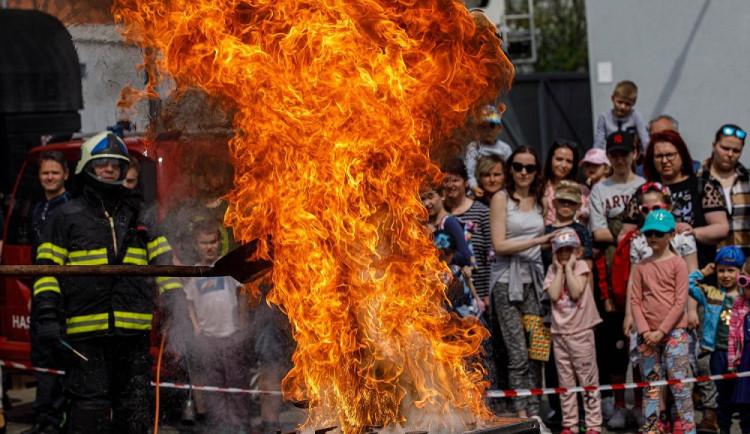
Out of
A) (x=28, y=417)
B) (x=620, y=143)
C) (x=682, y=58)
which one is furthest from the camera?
(x=682, y=58)

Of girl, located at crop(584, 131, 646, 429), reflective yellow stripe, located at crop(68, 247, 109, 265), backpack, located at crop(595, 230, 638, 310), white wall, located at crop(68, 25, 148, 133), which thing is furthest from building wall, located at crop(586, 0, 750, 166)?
white wall, located at crop(68, 25, 148, 133)

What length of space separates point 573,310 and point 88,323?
326 cm

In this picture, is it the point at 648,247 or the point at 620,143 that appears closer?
the point at 648,247

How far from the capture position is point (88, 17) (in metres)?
6.20

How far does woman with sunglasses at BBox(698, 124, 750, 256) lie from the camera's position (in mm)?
8508

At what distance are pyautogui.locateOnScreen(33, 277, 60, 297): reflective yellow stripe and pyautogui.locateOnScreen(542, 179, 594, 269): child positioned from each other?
3445mm

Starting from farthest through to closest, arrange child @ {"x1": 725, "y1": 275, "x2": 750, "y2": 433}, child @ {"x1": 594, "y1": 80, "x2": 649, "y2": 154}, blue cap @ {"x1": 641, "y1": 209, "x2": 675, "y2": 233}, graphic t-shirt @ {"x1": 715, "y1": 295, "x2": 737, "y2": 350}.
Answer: child @ {"x1": 594, "y1": 80, "x2": 649, "y2": 154} < graphic t-shirt @ {"x1": 715, "y1": 295, "x2": 737, "y2": 350} < blue cap @ {"x1": 641, "y1": 209, "x2": 675, "y2": 233} < child @ {"x1": 725, "y1": 275, "x2": 750, "y2": 433}

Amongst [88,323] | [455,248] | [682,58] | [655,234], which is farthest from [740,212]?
[682,58]

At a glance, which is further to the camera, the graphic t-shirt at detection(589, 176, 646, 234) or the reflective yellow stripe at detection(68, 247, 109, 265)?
the graphic t-shirt at detection(589, 176, 646, 234)

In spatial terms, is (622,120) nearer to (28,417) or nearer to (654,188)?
(654,188)

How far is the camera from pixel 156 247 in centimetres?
735

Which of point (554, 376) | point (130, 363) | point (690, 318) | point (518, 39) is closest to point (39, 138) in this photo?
point (130, 363)

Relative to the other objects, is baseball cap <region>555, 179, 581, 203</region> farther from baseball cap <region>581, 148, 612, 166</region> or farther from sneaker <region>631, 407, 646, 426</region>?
sneaker <region>631, 407, 646, 426</region>

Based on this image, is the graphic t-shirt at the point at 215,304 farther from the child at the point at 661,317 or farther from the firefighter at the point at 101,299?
the child at the point at 661,317
